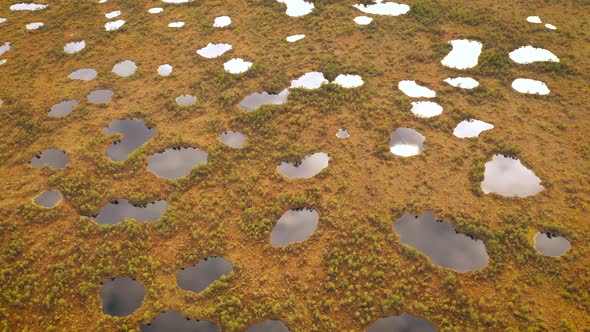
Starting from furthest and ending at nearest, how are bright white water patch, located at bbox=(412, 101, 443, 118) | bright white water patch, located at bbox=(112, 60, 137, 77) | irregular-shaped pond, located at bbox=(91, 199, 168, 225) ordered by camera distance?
bright white water patch, located at bbox=(112, 60, 137, 77), bright white water patch, located at bbox=(412, 101, 443, 118), irregular-shaped pond, located at bbox=(91, 199, 168, 225)

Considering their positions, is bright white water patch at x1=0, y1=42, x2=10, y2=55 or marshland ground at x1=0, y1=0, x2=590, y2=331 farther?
bright white water patch at x1=0, y1=42, x2=10, y2=55

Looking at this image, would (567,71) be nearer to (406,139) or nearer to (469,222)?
(406,139)

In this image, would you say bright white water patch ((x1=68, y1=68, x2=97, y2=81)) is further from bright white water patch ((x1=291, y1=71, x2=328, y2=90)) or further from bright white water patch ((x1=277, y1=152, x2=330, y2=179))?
bright white water patch ((x1=277, y1=152, x2=330, y2=179))

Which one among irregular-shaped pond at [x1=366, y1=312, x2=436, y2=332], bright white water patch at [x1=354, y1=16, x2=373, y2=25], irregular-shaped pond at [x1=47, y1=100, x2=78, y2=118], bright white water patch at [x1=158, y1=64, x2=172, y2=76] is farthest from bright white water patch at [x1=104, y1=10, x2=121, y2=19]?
irregular-shaped pond at [x1=366, y1=312, x2=436, y2=332]

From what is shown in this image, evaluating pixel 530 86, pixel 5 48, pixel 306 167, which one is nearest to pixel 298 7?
pixel 306 167

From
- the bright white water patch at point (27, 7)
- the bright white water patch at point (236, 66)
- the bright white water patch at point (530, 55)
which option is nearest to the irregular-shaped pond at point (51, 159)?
the bright white water patch at point (236, 66)

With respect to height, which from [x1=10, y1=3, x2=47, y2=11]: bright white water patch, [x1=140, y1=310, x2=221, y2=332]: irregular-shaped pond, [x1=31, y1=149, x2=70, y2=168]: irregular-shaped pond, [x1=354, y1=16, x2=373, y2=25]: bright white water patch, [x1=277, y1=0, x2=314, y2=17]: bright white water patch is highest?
[x1=277, y1=0, x2=314, y2=17]: bright white water patch

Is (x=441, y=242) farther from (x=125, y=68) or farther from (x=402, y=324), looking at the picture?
(x=125, y=68)

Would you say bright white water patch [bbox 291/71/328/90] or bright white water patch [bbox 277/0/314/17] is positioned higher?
bright white water patch [bbox 277/0/314/17]
